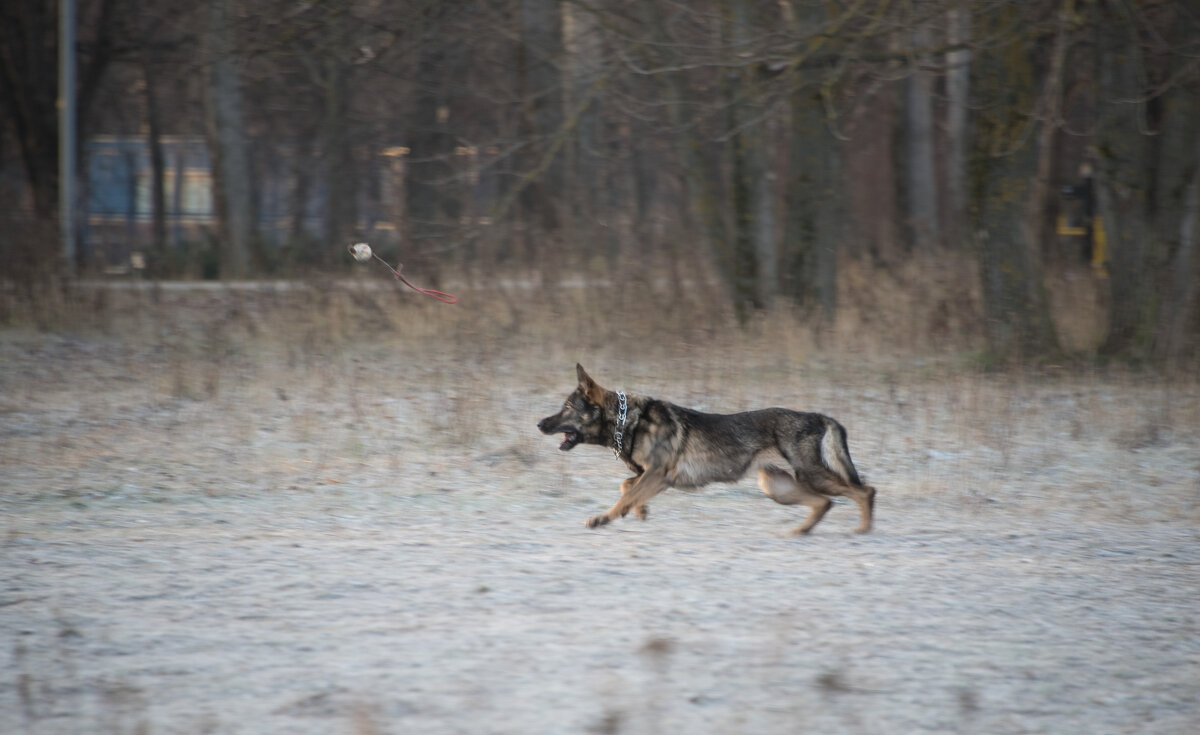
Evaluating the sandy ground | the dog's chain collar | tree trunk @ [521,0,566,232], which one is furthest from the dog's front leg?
tree trunk @ [521,0,566,232]

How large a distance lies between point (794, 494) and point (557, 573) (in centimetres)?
200

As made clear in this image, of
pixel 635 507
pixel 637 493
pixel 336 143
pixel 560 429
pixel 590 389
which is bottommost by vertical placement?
pixel 635 507

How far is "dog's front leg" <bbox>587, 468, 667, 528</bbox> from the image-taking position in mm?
8148

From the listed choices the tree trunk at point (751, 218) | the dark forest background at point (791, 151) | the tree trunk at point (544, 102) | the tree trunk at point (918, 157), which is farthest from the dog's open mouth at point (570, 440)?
the tree trunk at point (918, 157)

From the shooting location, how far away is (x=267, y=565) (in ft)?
22.9

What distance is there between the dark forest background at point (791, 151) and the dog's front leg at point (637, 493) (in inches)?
227

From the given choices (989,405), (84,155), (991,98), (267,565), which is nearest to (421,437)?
(267,565)

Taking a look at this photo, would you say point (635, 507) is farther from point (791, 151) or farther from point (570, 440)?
point (791, 151)

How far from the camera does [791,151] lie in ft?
57.8

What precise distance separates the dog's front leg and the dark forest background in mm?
5777

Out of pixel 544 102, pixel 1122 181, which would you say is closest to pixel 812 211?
pixel 1122 181

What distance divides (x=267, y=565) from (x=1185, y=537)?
5736mm

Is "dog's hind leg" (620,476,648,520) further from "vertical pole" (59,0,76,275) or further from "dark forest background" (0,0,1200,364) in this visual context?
"vertical pole" (59,0,76,275)

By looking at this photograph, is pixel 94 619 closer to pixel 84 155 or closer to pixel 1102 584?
pixel 1102 584
